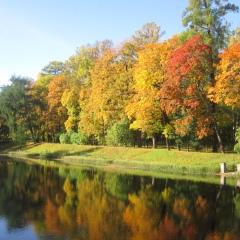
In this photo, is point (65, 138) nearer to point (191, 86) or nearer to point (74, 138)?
point (74, 138)

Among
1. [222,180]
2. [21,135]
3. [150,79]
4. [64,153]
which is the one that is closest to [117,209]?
→ [222,180]

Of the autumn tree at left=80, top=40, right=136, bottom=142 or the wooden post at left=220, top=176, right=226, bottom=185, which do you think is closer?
the wooden post at left=220, top=176, right=226, bottom=185

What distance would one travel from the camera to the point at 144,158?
38781 millimetres

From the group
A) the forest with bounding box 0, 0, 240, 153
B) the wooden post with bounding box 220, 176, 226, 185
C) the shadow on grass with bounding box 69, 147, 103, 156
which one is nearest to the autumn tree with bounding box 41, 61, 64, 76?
the forest with bounding box 0, 0, 240, 153

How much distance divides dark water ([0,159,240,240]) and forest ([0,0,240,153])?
35.0 feet

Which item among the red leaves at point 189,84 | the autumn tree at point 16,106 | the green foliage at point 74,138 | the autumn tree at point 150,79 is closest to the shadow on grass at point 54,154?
the green foliage at point 74,138

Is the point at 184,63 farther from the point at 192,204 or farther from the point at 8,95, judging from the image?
the point at 8,95

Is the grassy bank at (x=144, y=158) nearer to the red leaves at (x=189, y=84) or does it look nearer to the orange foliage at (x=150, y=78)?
the red leaves at (x=189, y=84)

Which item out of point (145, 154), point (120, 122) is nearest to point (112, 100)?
point (120, 122)

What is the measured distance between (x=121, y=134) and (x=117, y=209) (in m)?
27.5

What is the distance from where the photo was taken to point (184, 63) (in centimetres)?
3356

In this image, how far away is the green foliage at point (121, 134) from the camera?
4503cm

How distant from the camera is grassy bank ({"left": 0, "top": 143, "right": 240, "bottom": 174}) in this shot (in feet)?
105

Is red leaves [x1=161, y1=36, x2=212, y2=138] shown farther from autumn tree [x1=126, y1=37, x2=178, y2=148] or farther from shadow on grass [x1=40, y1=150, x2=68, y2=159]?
shadow on grass [x1=40, y1=150, x2=68, y2=159]
